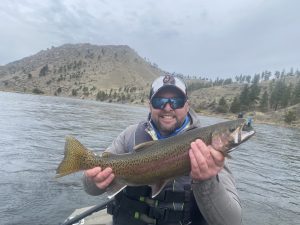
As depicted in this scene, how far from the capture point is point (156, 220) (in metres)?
4.82

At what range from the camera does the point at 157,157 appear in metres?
4.39

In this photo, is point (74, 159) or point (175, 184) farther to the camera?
point (175, 184)

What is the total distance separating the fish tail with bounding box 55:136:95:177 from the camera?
4.64 metres

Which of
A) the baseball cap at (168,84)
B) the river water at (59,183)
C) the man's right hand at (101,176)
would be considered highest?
the baseball cap at (168,84)

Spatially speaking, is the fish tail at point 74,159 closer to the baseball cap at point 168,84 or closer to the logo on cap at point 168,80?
the baseball cap at point 168,84

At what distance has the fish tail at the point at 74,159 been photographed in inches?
183

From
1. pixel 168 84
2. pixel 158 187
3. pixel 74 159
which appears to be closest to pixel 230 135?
pixel 158 187

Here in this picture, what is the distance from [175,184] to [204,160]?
3.25 ft

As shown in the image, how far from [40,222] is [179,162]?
7.01 meters

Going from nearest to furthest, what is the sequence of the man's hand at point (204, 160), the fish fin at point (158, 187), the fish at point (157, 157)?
the man's hand at point (204, 160), the fish at point (157, 157), the fish fin at point (158, 187)

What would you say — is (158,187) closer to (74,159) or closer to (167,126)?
(167,126)

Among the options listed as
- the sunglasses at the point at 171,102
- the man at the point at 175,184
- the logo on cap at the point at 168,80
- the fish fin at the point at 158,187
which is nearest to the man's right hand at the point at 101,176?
the man at the point at 175,184

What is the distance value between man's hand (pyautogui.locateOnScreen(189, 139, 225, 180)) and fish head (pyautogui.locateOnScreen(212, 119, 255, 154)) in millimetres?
121

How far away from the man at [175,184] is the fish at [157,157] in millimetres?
126
